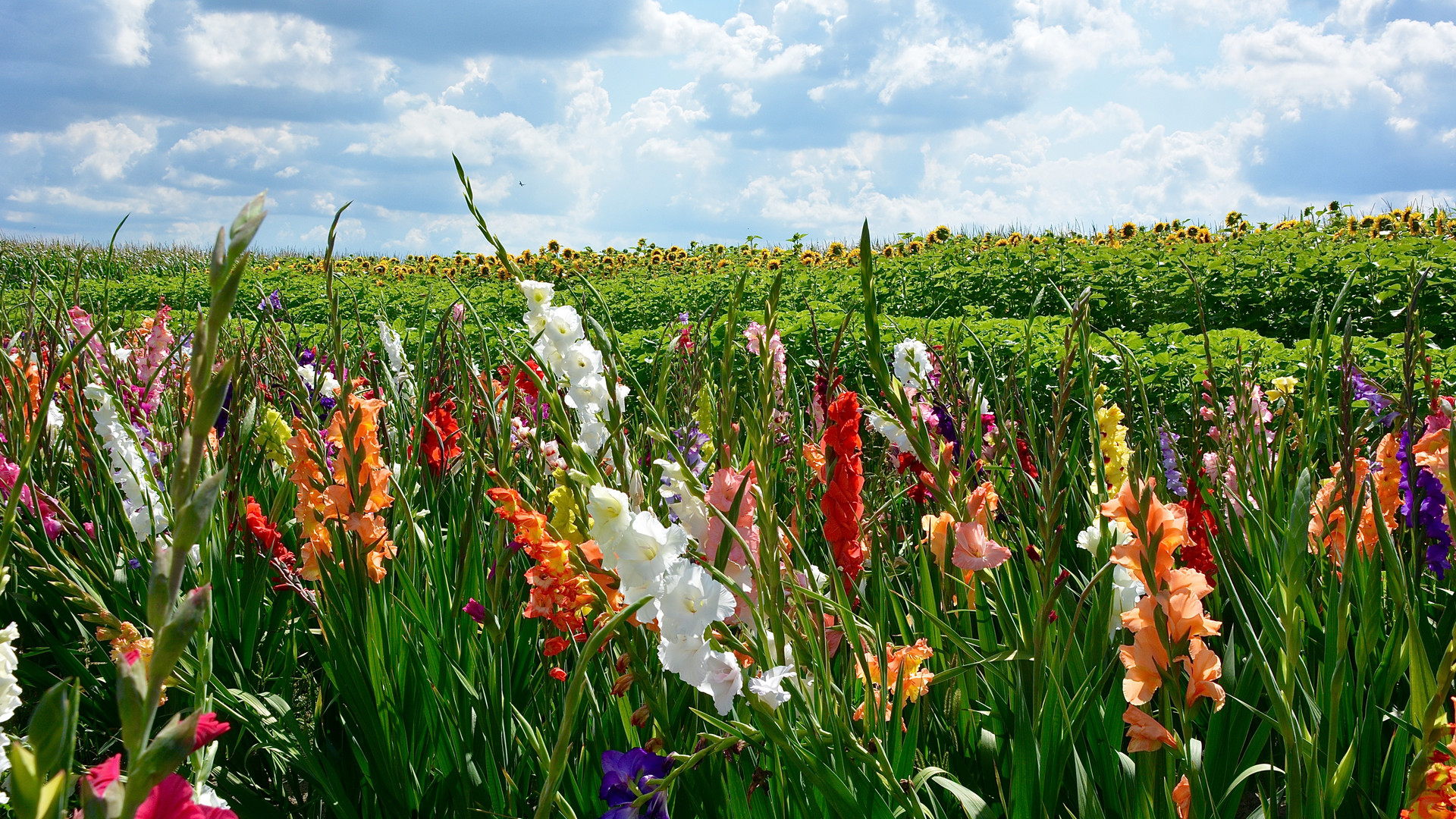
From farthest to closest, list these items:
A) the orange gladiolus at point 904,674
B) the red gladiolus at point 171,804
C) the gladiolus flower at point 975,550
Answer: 1. the gladiolus flower at point 975,550
2. the orange gladiolus at point 904,674
3. the red gladiolus at point 171,804

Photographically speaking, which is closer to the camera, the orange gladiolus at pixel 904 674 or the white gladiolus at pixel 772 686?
the white gladiolus at pixel 772 686

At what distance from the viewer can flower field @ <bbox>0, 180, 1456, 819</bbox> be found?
3.17 ft

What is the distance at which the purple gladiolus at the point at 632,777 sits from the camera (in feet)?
3.83

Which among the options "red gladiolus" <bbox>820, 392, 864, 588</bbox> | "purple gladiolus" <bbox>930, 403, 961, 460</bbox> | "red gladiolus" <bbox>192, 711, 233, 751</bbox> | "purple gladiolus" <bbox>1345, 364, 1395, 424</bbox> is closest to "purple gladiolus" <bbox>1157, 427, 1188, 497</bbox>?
"purple gladiolus" <bbox>1345, 364, 1395, 424</bbox>

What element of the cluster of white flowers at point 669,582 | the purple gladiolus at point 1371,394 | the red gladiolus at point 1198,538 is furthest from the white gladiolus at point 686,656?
the purple gladiolus at point 1371,394

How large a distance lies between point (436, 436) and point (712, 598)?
1.95m

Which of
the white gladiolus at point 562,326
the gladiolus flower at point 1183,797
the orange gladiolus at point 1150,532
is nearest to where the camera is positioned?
the orange gladiolus at point 1150,532

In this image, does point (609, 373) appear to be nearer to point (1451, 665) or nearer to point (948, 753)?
point (948, 753)

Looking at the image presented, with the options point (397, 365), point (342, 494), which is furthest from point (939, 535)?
Result: point (397, 365)

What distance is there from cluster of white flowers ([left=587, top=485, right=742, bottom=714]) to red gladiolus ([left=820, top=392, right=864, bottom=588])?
0.51 metres

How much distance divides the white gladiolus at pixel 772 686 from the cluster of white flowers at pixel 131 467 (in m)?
1.76

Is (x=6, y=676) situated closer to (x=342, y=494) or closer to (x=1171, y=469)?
(x=342, y=494)

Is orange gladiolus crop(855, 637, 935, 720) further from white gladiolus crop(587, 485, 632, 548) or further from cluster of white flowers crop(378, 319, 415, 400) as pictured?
cluster of white flowers crop(378, 319, 415, 400)

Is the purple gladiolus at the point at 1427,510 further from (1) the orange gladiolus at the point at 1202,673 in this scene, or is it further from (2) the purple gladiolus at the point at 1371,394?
(1) the orange gladiolus at the point at 1202,673
